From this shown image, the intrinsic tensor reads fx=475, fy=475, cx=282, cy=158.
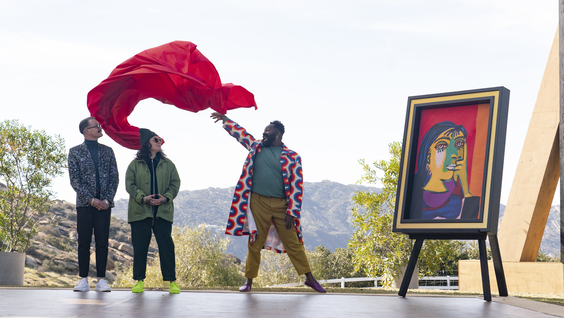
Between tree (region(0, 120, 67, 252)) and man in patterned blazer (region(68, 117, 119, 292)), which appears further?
tree (region(0, 120, 67, 252))

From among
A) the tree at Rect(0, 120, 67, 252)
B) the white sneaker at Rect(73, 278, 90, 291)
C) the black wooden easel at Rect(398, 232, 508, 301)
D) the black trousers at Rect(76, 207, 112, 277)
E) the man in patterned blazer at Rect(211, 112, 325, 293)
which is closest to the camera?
the black wooden easel at Rect(398, 232, 508, 301)

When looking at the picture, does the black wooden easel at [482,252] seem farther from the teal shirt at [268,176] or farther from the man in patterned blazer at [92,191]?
the man in patterned blazer at [92,191]

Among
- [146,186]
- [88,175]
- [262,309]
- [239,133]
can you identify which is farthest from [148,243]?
[262,309]

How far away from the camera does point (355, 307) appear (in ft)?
11.8

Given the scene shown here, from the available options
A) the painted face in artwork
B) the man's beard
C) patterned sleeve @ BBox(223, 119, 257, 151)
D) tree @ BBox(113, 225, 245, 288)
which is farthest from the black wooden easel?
tree @ BBox(113, 225, 245, 288)

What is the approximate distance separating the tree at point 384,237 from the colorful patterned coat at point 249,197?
6.99 meters

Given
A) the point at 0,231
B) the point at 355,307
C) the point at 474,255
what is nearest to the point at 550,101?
the point at 355,307

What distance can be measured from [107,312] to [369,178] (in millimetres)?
10521

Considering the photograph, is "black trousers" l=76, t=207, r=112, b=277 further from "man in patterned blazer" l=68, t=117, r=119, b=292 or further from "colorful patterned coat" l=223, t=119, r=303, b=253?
"colorful patterned coat" l=223, t=119, r=303, b=253

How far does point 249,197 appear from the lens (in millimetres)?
5652

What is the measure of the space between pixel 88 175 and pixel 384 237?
903cm

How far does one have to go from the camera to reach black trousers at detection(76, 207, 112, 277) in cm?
515

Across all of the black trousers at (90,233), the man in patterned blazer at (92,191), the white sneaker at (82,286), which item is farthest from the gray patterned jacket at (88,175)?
the white sneaker at (82,286)

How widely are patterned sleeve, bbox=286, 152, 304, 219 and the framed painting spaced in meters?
1.18
